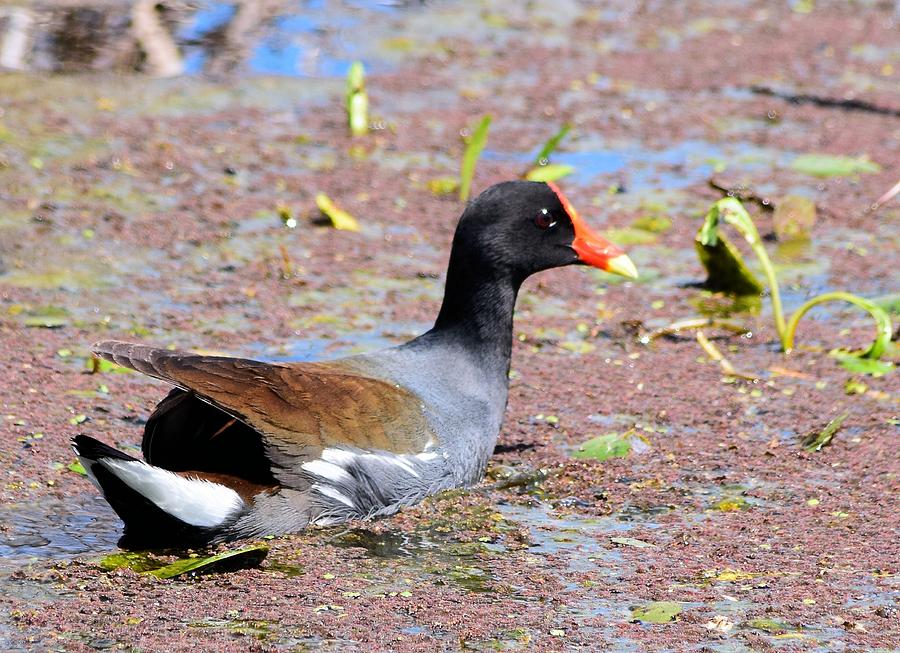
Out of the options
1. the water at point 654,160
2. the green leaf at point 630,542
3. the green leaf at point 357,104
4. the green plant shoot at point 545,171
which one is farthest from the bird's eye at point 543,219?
the green leaf at point 357,104

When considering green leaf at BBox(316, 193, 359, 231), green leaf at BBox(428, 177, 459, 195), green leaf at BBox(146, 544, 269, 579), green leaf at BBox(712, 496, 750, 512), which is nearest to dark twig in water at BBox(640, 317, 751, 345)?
green leaf at BBox(712, 496, 750, 512)

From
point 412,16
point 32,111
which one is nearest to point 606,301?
point 32,111

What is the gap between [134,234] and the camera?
603cm

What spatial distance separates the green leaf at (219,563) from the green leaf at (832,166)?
4444 mm

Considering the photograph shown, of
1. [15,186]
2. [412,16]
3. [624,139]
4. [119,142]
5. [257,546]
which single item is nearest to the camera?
[257,546]

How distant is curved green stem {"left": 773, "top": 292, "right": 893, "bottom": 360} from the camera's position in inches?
192

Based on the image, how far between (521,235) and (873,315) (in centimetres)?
141

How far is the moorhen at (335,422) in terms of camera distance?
3539 mm

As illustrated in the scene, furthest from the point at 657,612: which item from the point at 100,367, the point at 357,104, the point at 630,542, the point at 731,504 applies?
the point at 357,104

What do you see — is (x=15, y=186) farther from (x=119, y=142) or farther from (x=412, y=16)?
(x=412, y=16)

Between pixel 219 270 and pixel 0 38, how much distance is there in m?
3.68

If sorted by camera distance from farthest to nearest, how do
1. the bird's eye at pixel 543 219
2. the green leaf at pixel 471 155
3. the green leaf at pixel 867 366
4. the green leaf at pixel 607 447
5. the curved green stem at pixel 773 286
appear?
1. the green leaf at pixel 471 155
2. the curved green stem at pixel 773 286
3. the green leaf at pixel 867 366
4. the bird's eye at pixel 543 219
5. the green leaf at pixel 607 447

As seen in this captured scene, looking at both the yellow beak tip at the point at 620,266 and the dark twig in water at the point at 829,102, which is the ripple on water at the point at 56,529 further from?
the dark twig in water at the point at 829,102

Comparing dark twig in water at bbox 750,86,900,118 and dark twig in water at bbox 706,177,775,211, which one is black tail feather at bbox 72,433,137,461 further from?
dark twig in water at bbox 750,86,900,118
